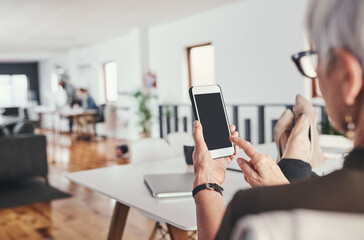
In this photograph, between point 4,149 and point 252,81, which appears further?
point 252,81

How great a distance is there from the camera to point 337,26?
0.45 m

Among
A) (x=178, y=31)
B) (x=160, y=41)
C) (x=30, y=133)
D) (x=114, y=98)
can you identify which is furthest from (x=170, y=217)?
(x=114, y=98)

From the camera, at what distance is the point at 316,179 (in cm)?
45

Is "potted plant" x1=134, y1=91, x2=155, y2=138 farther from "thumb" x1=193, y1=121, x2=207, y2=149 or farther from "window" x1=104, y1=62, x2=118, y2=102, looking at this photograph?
"thumb" x1=193, y1=121, x2=207, y2=149

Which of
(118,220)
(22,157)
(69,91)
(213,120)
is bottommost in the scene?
(22,157)

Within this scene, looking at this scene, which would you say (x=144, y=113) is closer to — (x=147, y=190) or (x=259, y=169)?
(x=147, y=190)

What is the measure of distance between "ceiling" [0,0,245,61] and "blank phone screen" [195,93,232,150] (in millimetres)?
4732

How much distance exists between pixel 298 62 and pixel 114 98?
8862 mm

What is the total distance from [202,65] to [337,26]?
6.61 meters

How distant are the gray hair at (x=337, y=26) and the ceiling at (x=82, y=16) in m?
5.34

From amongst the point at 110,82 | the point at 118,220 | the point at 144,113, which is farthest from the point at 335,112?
the point at 110,82

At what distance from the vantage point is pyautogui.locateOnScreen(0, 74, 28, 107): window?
1498cm

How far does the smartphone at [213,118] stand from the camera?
1.11m

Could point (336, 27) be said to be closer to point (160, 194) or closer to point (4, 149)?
point (160, 194)
